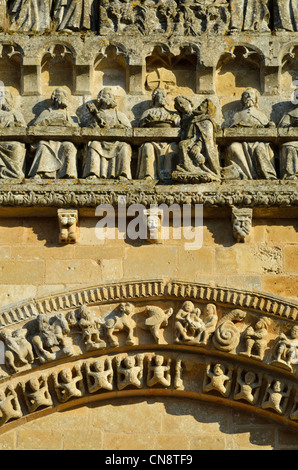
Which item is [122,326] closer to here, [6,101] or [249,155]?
[249,155]

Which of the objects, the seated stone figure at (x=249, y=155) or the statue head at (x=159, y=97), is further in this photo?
the statue head at (x=159, y=97)

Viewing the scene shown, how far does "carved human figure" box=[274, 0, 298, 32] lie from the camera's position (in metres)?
15.1

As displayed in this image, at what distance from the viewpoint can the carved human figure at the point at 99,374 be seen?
13.4m

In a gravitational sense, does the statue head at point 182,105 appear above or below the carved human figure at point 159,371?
above

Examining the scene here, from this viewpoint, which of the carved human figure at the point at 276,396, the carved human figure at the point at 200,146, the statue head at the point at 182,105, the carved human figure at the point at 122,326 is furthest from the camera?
the statue head at the point at 182,105

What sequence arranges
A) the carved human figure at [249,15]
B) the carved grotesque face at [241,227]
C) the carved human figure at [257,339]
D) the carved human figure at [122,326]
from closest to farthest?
the carved human figure at [257,339]
the carved human figure at [122,326]
the carved grotesque face at [241,227]
the carved human figure at [249,15]

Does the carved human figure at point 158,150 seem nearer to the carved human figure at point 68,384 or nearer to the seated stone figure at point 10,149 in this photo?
the seated stone figure at point 10,149

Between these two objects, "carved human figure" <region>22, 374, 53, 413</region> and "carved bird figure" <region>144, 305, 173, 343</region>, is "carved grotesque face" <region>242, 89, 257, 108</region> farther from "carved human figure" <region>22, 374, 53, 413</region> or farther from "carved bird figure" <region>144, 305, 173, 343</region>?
"carved human figure" <region>22, 374, 53, 413</region>

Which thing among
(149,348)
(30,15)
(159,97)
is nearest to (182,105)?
(159,97)

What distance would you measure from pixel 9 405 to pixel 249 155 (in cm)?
350

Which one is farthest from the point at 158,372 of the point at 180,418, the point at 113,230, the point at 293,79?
the point at 293,79

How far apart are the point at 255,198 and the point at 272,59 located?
187 cm

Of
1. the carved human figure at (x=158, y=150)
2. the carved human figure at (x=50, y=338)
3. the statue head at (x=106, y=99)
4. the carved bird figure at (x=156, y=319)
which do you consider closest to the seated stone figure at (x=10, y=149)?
the statue head at (x=106, y=99)

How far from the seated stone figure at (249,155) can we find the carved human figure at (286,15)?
1038 mm
